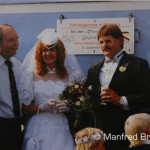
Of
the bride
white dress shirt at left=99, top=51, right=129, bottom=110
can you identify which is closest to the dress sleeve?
the bride

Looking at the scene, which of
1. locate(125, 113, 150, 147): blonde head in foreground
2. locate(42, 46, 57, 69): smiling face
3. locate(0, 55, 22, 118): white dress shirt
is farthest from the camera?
locate(42, 46, 57, 69): smiling face

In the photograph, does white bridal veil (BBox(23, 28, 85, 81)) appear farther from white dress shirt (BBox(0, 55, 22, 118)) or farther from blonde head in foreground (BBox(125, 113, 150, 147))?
blonde head in foreground (BBox(125, 113, 150, 147))

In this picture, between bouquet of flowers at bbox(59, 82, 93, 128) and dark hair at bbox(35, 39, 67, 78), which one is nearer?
bouquet of flowers at bbox(59, 82, 93, 128)

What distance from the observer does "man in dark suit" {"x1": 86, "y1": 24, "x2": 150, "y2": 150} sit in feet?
10.9

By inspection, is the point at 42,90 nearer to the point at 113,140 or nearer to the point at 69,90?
the point at 69,90

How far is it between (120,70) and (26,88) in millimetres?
1043

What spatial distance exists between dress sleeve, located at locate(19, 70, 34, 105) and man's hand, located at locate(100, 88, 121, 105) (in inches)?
31.1

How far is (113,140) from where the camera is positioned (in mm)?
3293

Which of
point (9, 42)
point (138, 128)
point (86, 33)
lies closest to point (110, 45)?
point (86, 33)

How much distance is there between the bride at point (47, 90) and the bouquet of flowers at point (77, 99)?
0.06m

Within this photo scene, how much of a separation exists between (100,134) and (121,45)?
96 centimetres

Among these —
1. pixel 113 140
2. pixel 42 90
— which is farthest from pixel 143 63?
pixel 42 90

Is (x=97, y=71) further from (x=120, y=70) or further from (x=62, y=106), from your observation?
(x=62, y=106)

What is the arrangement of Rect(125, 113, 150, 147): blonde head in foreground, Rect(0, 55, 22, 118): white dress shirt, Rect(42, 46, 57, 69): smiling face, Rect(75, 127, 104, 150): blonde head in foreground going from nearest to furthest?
Rect(125, 113, 150, 147): blonde head in foreground
Rect(75, 127, 104, 150): blonde head in foreground
Rect(0, 55, 22, 118): white dress shirt
Rect(42, 46, 57, 69): smiling face
